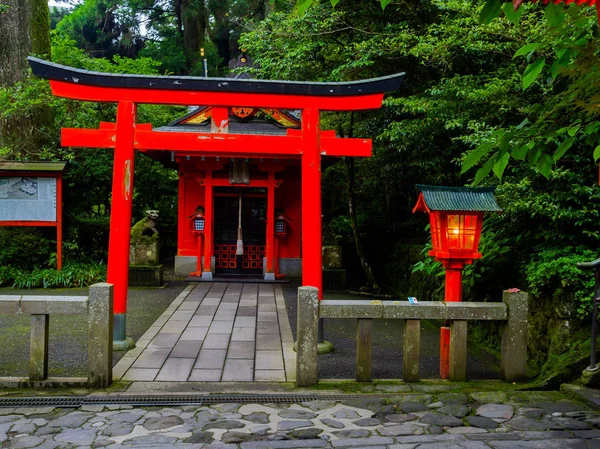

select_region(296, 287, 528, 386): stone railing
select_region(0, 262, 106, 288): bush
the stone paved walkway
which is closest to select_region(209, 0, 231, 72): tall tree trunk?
select_region(0, 262, 106, 288): bush

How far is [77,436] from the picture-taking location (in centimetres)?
366

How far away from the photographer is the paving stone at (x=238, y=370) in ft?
17.0

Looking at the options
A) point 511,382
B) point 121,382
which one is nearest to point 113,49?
point 121,382

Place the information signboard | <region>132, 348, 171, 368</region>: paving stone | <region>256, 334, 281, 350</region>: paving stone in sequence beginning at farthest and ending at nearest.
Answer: the information signboard, <region>256, 334, 281, 350</region>: paving stone, <region>132, 348, 171, 368</region>: paving stone

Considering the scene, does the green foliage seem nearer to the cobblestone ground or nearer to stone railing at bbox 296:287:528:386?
stone railing at bbox 296:287:528:386

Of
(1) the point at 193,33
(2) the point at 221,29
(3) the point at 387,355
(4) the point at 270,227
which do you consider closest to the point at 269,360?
(3) the point at 387,355

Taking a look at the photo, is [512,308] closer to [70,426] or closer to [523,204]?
[523,204]

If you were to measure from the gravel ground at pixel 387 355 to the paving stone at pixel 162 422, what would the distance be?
1841 mm

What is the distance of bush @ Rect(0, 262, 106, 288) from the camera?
10656 mm

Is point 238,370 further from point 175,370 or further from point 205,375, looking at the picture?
point 175,370

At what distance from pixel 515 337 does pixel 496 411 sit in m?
0.98

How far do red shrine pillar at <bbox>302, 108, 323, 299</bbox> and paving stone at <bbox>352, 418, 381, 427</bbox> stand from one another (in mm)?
2560

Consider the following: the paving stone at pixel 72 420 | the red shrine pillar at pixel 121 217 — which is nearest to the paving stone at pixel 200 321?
the red shrine pillar at pixel 121 217

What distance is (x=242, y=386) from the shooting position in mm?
4879
